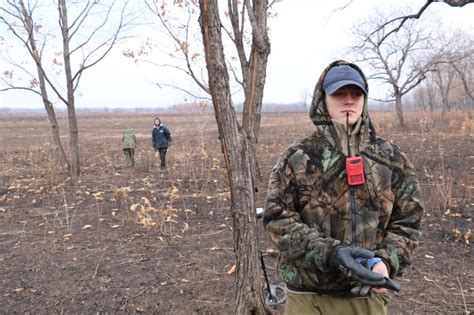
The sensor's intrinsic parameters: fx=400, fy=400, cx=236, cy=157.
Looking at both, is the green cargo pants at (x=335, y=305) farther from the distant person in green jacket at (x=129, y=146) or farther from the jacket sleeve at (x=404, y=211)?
the distant person in green jacket at (x=129, y=146)

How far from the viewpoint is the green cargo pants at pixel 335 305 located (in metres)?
1.72

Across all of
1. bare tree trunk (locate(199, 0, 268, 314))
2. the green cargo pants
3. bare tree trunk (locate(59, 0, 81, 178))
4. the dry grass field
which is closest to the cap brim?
the green cargo pants

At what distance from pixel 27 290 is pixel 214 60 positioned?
311 centimetres

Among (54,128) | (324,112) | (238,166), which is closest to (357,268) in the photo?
(324,112)

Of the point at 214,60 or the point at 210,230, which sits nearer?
the point at 214,60

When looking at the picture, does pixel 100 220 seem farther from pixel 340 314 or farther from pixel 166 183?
pixel 340 314

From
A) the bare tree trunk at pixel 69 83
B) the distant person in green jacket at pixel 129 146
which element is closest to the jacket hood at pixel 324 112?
the bare tree trunk at pixel 69 83

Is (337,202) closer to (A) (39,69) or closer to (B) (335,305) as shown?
(B) (335,305)

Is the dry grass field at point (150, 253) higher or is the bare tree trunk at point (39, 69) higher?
the bare tree trunk at point (39, 69)

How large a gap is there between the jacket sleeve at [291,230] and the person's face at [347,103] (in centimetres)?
24

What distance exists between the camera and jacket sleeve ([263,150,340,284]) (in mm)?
1605

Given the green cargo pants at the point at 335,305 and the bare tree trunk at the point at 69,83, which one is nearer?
the green cargo pants at the point at 335,305

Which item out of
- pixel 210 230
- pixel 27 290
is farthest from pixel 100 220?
pixel 27 290

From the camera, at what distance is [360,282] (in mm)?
1512
